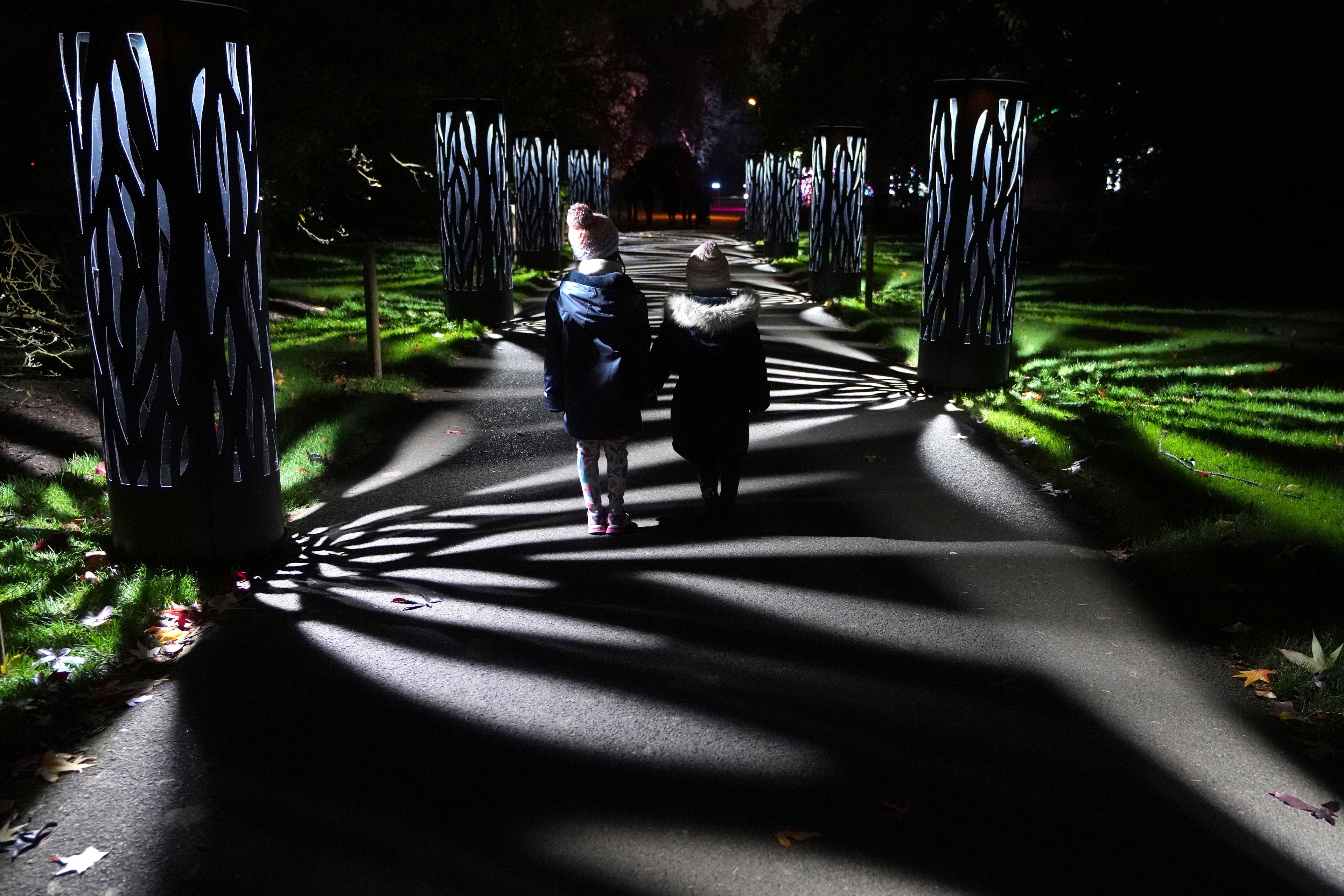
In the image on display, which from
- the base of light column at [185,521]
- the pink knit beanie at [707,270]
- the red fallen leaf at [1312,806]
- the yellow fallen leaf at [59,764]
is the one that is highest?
the pink knit beanie at [707,270]

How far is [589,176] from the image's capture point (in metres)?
35.2

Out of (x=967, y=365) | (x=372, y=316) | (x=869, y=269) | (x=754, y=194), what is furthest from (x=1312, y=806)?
(x=754, y=194)

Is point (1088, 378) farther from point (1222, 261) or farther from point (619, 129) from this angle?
point (619, 129)

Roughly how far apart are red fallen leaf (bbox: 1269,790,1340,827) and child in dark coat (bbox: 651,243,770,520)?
319 centimetres

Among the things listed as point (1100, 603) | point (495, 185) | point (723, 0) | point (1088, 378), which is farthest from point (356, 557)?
point (723, 0)

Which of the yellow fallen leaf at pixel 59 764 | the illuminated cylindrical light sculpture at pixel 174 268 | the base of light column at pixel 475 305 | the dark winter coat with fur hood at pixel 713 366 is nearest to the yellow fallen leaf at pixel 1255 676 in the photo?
the dark winter coat with fur hood at pixel 713 366

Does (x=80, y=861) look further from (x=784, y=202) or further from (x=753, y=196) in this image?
(x=753, y=196)

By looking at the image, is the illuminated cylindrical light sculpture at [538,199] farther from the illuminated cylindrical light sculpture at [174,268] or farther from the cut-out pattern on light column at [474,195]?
the illuminated cylindrical light sculpture at [174,268]

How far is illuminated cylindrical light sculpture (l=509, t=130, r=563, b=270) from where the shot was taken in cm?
2611

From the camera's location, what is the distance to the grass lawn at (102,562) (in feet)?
14.1

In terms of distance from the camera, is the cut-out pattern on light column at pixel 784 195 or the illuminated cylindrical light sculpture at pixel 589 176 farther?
the illuminated cylindrical light sculpture at pixel 589 176

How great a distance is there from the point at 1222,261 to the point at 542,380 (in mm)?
17057

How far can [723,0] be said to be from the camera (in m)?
62.4

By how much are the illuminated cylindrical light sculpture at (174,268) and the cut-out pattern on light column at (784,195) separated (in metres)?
27.1
